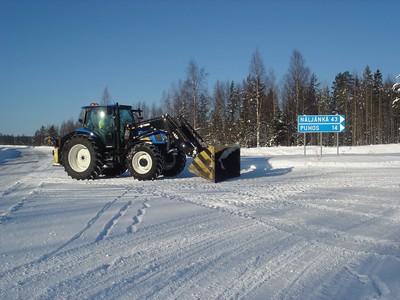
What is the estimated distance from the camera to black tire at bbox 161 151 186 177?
41.7 ft

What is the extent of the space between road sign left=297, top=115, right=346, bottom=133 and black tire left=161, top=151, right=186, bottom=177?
8.54 meters

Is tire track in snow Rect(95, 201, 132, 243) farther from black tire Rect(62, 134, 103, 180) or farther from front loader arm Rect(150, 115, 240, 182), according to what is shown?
black tire Rect(62, 134, 103, 180)

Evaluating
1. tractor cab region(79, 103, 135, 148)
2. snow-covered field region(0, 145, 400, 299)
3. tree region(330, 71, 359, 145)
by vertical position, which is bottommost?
snow-covered field region(0, 145, 400, 299)

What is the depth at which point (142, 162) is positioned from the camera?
1173 cm

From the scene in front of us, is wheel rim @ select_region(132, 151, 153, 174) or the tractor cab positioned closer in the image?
wheel rim @ select_region(132, 151, 153, 174)

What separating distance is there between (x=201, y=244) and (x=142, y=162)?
724cm

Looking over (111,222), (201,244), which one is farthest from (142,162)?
(201,244)

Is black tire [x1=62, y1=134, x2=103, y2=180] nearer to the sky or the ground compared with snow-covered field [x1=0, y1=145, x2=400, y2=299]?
nearer to the sky

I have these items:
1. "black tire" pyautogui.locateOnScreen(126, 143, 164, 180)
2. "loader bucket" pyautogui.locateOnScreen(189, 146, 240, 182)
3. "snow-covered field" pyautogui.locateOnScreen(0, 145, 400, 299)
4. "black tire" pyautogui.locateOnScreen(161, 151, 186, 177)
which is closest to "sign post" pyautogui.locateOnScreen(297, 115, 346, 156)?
"loader bucket" pyautogui.locateOnScreen(189, 146, 240, 182)

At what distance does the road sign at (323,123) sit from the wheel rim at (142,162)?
10.0m

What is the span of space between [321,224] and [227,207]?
186cm

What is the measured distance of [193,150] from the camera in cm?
1160

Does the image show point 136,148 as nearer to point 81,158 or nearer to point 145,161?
point 145,161

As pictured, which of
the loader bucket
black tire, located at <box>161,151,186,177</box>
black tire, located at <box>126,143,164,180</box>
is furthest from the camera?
black tire, located at <box>161,151,186,177</box>
